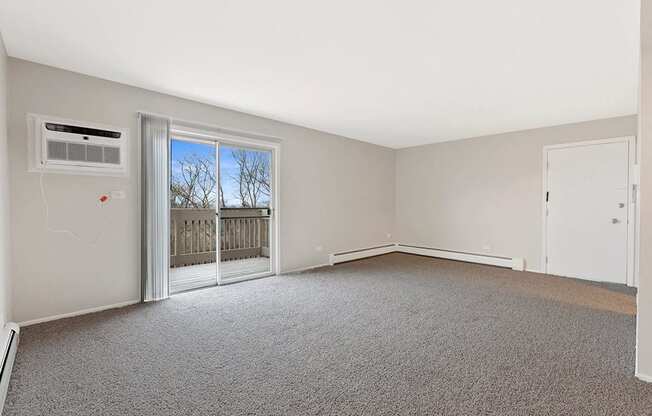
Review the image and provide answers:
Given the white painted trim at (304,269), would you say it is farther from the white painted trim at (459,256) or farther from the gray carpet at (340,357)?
the white painted trim at (459,256)

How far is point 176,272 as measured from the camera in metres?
5.05

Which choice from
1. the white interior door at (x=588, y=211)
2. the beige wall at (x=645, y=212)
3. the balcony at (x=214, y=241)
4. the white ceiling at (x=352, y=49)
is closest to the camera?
the beige wall at (x=645, y=212)

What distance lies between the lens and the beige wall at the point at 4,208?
2332mm

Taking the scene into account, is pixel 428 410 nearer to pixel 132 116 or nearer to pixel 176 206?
pixel 132 116

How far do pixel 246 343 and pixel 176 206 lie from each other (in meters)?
3.59

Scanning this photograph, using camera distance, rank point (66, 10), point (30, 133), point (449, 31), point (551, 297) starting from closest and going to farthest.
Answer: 1. point (66, 10)
2. point (449, 31)
3. point (30, 133)
4. point (551, 297)

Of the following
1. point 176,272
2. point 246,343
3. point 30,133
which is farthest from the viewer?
point 176,272

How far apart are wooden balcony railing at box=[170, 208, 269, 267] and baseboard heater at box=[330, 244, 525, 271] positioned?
156cm

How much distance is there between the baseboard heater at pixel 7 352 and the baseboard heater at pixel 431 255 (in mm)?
4010

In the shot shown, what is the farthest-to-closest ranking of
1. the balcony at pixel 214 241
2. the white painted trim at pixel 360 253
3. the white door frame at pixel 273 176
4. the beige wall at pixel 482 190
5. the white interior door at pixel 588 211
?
the white painted trim at pixel 360 253 → the balcony at pixel 214 241 → the beige wall at pixel 482 190 → the white interior door at pixel 588 211 → the white door frame at pixel 273 176

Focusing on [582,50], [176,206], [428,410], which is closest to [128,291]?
[176,206]

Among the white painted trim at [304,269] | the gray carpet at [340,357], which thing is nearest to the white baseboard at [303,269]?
the white painted trim at [304,269]

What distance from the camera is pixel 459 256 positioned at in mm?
5910

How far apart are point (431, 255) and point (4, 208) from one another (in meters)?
6.15
